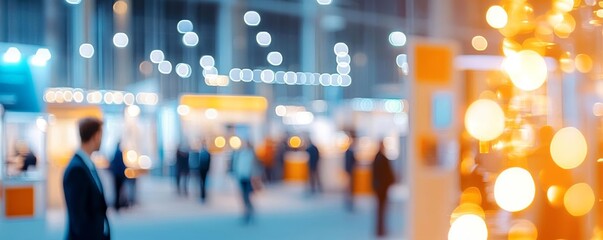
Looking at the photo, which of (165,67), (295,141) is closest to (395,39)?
(295,141)

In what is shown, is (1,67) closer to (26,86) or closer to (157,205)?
(26,86)

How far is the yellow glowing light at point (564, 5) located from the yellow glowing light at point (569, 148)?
114cm

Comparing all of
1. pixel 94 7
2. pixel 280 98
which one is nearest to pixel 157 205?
pixel 94 7

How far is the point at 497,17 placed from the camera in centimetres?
677

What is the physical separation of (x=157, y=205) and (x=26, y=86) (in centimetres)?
826

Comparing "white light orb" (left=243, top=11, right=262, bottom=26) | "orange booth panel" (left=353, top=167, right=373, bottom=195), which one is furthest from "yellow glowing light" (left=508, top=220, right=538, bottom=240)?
"white light orb" (left=243, top=11, right=262, bottom=26)

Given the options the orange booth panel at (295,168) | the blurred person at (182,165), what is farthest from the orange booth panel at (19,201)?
the orange booth panel at (295,168)

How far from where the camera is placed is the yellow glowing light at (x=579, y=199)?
702 centimetres

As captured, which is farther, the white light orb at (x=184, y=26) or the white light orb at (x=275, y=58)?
the white light orb at (x=275, y=58)

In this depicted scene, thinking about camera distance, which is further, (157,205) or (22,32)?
(22,32)

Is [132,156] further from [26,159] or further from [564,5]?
[564,5]

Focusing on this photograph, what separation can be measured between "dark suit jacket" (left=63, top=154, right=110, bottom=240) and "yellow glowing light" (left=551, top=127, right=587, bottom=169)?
14.8ft

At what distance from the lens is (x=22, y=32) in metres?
20.3

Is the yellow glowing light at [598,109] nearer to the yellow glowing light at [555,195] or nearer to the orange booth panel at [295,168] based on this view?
the yellow glowing light at [555,195]
